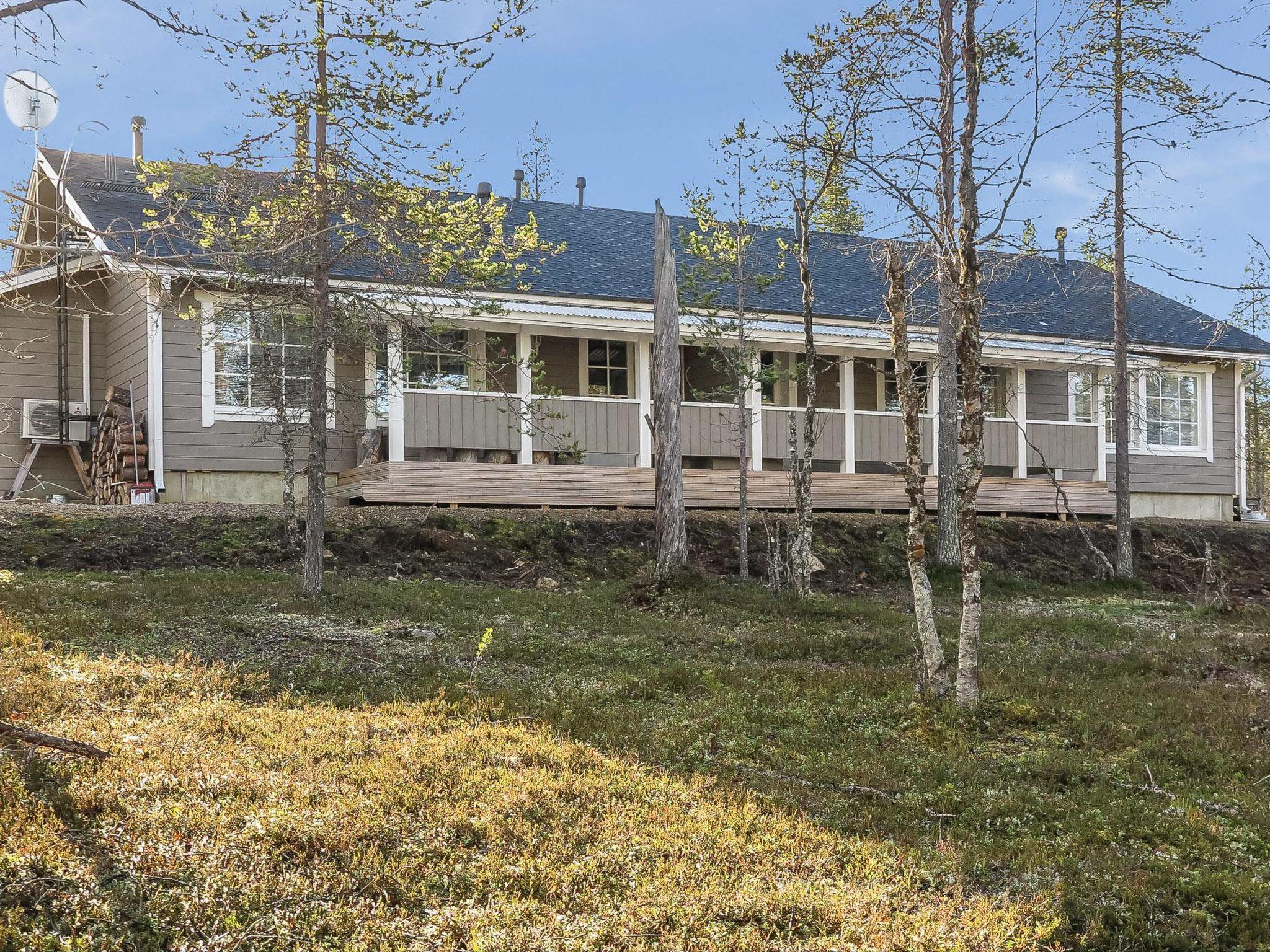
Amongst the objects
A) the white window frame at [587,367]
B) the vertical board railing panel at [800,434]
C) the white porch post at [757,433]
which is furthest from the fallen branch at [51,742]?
the white window frame at [587,367]

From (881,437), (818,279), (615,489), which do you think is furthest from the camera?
(818,279)

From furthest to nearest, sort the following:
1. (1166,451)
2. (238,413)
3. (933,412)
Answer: (1166,451) < (933,412) < (238,413)

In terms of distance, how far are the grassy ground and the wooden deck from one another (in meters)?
7.17

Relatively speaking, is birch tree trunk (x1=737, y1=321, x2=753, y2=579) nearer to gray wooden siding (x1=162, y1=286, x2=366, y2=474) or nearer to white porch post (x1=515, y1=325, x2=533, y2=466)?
white porch post (x1=515, y1=325, x2=533, y2=466)

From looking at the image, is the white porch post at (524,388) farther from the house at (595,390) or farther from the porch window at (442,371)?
the porch window at (442,371)

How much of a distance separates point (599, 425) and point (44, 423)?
9507 mm

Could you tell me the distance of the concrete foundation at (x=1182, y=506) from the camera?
25641 mm

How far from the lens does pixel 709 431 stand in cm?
2038

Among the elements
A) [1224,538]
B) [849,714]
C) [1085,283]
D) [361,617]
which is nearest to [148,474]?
[361,617]

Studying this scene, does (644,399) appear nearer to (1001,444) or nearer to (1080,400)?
(1001,444)

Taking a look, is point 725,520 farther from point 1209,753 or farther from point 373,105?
point 1209,753

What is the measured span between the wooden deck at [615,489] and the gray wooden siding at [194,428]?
136 cm

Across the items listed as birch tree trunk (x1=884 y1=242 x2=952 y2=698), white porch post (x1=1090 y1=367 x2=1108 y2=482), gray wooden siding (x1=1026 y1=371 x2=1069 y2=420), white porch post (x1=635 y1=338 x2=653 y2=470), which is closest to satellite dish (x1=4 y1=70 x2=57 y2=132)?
birch tree trunk (x1=884 y1=242 x2=952 y2=698)

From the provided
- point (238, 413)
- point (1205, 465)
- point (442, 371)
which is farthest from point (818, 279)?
point (238, 413)
